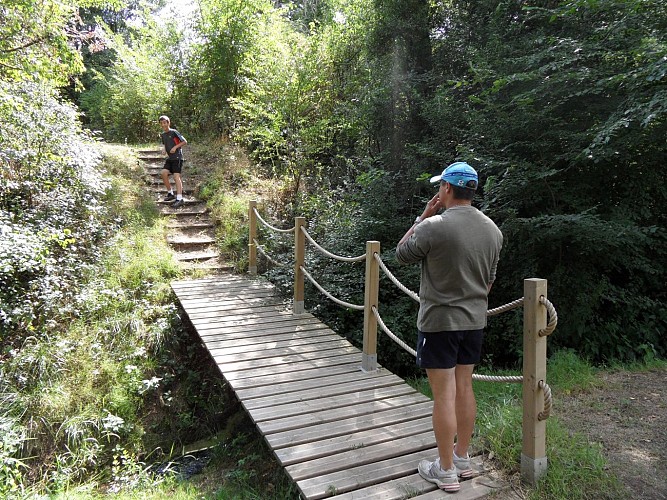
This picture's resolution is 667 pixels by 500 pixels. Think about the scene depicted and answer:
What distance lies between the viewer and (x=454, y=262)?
95.0 inches

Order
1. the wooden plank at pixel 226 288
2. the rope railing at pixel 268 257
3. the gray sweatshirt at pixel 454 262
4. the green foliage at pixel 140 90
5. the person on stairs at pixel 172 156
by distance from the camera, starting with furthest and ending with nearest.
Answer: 1. the green foliage at pixel 140 90
2. the person on stairs at pixel 172 156
3. the rope railing at pixel 268 257
4. the wooden plank at pixel 226 288
5. the gray sweatshirt at pixel 454 262

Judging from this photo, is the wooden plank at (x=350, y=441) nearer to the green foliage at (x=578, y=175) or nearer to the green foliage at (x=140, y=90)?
the green foliage at (x=578, y=175)

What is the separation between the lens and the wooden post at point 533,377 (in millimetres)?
2588

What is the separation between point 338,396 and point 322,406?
0.23 m

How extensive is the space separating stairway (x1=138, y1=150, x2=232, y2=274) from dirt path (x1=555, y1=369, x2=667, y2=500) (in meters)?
5.68

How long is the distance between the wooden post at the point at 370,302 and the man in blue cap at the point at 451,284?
4.95ft

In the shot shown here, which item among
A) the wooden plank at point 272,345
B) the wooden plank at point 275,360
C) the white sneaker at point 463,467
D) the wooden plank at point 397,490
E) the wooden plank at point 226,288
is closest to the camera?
the wooden plank at point 397,490

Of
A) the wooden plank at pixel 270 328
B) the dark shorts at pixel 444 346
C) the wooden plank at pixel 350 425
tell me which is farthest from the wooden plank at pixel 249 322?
the dark shorts at pixel 444 346

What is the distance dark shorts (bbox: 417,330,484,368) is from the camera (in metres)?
2.48

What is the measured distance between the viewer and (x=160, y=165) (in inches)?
441

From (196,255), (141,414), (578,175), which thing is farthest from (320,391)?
(196,255)

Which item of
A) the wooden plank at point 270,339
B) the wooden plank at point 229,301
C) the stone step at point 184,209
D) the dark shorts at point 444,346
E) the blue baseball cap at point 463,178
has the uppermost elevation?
the blue baseball cap at point 463,178

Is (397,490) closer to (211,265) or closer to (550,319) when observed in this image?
(550,319)

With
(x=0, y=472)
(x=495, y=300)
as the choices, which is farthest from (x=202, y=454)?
(x=495, y=300)
